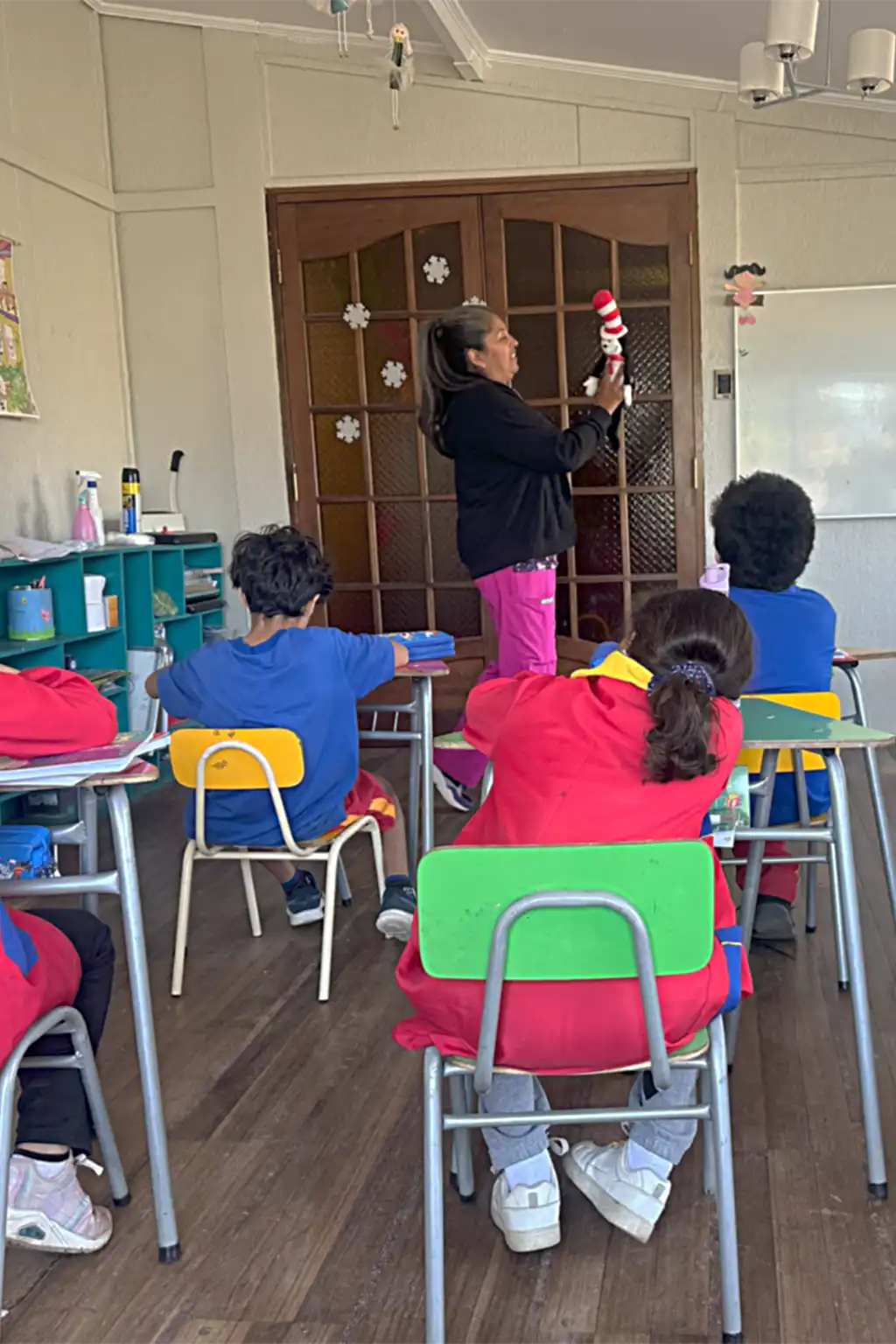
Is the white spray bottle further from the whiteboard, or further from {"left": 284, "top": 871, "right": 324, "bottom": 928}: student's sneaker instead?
the whiteboard

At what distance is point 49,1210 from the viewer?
5.87 ft

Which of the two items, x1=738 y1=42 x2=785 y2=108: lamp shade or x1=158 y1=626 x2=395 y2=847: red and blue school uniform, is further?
x1=738 y1=42 x2=785 y2=108: lamp shade

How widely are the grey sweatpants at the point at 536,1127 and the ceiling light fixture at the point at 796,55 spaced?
240cm

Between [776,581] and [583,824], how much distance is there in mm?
1351

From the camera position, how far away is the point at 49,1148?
1795mm

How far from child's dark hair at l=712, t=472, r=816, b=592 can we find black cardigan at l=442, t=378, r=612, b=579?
84 centimetres

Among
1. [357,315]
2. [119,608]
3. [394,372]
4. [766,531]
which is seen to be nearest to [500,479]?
[766,531]

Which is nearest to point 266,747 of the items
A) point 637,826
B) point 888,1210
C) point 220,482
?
point 637,826

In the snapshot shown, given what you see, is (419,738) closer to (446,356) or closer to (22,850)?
(446,356)

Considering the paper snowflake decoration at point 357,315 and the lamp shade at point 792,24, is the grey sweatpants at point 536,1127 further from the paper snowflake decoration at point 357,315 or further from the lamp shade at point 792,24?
the paper snowflake decoration at point 357,315

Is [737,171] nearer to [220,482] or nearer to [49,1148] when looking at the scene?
[220,482]

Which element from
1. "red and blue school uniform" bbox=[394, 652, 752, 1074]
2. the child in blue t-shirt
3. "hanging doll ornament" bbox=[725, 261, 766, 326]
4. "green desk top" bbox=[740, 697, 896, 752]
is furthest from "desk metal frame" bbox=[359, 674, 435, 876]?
"hanging doll ornament" bbox=[725, 261, 766, 326]

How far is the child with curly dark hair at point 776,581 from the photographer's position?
2744mm

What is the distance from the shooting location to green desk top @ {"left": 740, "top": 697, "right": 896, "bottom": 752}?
6.33 ft
